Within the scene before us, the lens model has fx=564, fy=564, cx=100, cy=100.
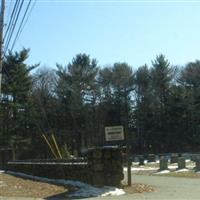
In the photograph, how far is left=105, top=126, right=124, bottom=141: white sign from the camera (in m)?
22.3

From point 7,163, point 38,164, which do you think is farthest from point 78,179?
point 7,163

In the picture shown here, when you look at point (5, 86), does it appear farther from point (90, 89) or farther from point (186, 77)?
point (186, 77)

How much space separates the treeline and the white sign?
55.6m

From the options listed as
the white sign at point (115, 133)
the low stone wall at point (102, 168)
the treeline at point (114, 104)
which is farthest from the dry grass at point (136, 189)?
the treeline at point (114, 104)

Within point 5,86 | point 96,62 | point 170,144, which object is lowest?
point 170,144

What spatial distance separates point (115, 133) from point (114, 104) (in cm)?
6818

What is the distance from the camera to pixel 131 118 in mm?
93500

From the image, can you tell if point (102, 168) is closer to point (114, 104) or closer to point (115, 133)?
point (115, 133)

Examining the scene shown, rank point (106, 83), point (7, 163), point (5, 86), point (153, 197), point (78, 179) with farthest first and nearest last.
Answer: point (106, 83) < point (5, 86) < point (7, 163) < point (78, 179) < point (153, 197)

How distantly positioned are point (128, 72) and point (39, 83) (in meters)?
15.9

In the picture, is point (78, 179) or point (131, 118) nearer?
point (78, 179)

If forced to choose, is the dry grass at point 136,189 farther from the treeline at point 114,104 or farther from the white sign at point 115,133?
the treeline at point 114,104

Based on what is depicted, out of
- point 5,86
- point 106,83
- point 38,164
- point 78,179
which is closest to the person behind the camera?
point 78,179

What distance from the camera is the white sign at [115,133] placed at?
2228 cm
